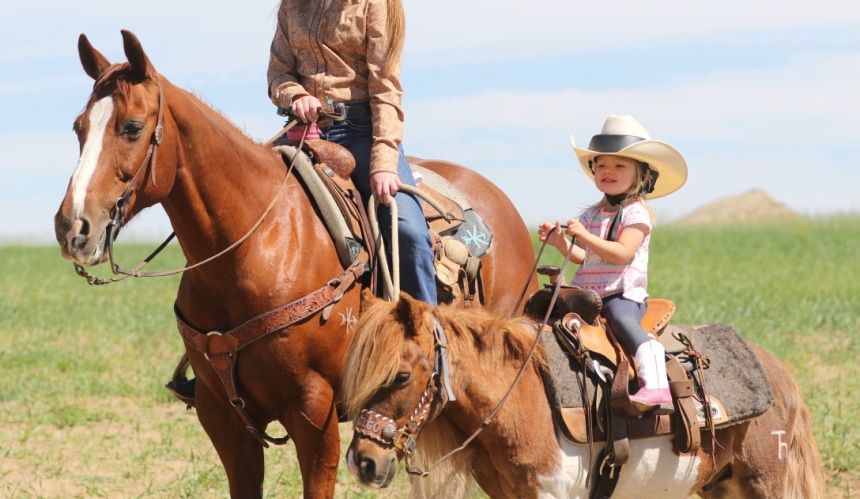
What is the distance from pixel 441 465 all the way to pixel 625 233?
45.1 inches

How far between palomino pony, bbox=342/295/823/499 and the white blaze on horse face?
1.09 meters

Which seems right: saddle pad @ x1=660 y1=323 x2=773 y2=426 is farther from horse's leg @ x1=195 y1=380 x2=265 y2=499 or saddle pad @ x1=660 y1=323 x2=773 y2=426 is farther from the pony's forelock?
horse's leg @ x1=195 y1=380 x2=265 y2=499

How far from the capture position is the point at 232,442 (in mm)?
4301

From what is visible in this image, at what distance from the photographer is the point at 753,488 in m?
4.02

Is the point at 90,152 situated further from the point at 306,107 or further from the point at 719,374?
the point at 719,374

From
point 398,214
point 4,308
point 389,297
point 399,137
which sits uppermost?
point 399,137

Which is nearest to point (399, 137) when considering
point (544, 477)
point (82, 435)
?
point (544, 477)

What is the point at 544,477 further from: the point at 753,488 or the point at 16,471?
the point at 16,471

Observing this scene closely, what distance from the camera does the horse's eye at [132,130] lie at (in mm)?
3615

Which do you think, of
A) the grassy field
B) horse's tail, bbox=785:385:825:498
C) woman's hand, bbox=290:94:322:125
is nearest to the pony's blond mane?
horse's tail, bbox=785:385:825:498

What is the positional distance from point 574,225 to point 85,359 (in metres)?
8.22

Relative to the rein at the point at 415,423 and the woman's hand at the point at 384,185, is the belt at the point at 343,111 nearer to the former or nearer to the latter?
the woman's hand at the point at 384,185

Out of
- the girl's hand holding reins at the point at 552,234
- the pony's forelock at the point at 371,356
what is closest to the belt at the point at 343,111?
the girl's hand holding reins at the point at 552,234

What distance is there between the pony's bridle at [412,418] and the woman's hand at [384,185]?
112cm
